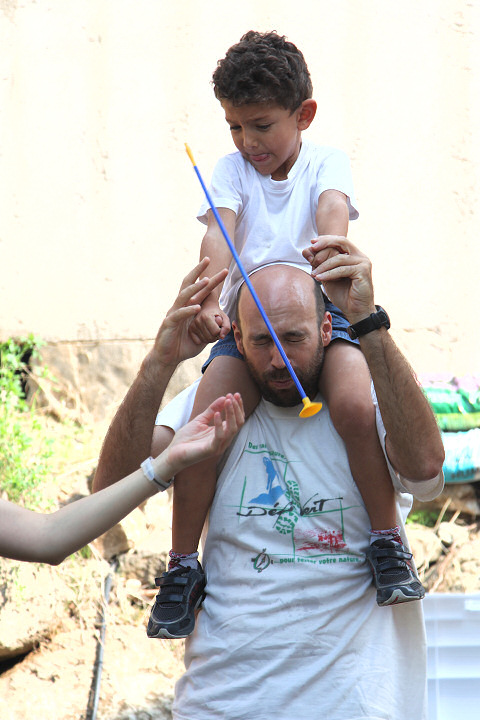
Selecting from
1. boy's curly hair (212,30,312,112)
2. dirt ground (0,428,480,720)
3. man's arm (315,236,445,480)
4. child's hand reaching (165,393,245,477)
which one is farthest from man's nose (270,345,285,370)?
dirt ground (0,428,480,720)

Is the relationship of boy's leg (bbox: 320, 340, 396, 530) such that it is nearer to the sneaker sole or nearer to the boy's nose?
the sneaker sole

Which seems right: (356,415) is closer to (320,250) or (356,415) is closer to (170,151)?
(320,250)

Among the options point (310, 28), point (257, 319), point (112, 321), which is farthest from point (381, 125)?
point (257, 319)

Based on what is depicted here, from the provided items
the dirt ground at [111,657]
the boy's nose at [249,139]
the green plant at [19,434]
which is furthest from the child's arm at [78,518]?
the green plant at [19,434]

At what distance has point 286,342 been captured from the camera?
8.79 feet

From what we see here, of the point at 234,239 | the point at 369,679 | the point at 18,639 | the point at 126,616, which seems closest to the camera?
the point at 369,679

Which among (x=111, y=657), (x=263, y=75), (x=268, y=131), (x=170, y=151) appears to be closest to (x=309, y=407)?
(x=268, y=131)

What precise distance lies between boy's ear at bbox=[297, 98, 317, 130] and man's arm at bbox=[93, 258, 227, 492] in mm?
647

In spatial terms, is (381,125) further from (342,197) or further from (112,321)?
(342,197)

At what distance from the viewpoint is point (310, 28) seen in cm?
525

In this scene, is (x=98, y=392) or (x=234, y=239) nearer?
(x=234, y=239)

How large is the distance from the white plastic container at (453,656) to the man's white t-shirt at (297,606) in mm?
667

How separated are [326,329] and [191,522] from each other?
2.53 feet

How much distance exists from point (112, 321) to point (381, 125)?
2.10m
